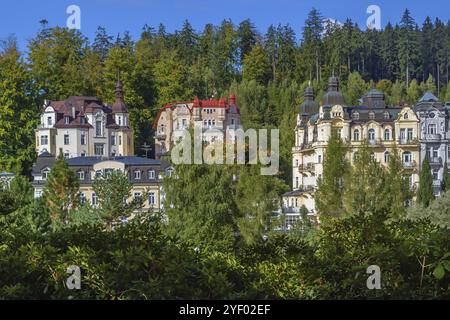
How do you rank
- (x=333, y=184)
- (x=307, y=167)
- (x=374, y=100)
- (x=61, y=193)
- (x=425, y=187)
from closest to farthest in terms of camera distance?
(x=61, y=193) < (x=333, y=184) < (x=425, y=187) < (x=374, y=100) < (x=307, y=167)

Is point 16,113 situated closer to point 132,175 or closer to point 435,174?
point 132,175

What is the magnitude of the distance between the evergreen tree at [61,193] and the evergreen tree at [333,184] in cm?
1090

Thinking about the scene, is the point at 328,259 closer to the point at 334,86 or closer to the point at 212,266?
the point at 212,266

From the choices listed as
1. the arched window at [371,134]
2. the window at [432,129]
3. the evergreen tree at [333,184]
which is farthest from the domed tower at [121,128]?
the window at [432,129]

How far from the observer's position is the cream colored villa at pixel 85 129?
53000mm

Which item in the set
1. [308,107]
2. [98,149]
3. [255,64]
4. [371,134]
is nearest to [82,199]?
[98,149]

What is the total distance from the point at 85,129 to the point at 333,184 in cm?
2401

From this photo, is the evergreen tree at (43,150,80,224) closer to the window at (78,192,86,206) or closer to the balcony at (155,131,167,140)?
the window at (78,192,86,206)

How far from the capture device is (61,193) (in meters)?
34.8

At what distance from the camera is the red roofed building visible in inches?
2205

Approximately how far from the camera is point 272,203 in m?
32.1

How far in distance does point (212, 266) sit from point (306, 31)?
58.6 metres

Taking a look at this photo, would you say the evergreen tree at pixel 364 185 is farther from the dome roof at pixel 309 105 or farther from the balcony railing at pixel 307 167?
the dome roof at pixel 309 105
